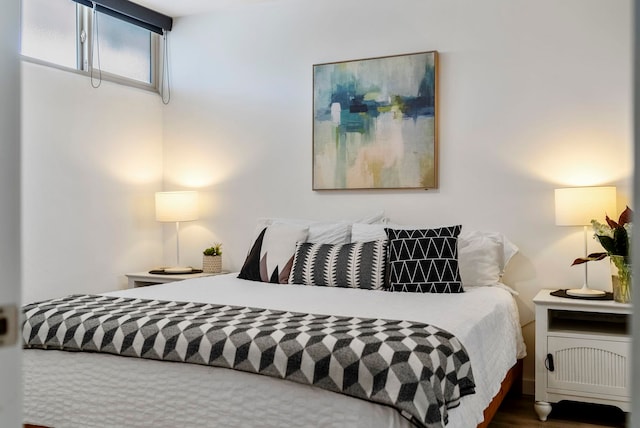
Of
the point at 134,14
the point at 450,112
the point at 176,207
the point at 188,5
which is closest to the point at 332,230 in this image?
the point at 450,112

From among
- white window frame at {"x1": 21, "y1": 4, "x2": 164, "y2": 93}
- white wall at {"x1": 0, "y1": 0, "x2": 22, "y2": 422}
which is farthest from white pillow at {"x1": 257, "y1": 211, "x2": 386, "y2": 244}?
white wall at {"x1": 0, "y1": 0, "x2": 22, "y2": 422}

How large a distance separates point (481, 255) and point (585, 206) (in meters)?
0.60

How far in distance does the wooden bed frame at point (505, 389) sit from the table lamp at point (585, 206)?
21.0 inches

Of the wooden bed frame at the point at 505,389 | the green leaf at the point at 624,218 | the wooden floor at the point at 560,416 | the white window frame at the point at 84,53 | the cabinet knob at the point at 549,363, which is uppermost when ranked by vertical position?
the white window frame at the point at 84,53

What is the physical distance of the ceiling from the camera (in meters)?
4.36

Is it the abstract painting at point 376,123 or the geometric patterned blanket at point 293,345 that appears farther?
the abstract painting at point 376,123

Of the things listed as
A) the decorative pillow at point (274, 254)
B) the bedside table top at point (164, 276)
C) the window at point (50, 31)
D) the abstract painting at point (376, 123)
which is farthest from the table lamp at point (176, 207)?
the window at point (50, 31)

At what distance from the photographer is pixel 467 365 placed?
2.12 m

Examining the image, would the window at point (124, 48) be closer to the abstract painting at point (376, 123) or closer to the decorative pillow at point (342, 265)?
the abstract painting at point (376, 123)

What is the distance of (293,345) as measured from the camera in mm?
1909

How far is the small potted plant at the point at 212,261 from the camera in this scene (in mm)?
4328

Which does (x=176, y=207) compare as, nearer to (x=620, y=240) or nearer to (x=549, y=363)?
(x=549, y=363)

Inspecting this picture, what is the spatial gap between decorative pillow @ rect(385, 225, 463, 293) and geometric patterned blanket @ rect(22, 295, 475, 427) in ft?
3.13

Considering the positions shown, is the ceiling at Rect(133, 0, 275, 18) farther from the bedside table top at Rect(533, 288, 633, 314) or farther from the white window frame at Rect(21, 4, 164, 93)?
the bedside table top at Rect(533, 288, 633, 314)
